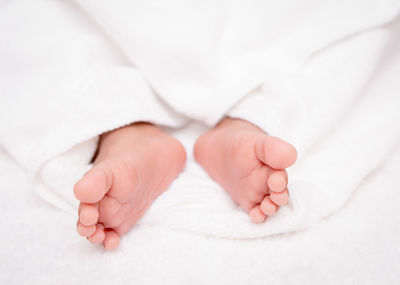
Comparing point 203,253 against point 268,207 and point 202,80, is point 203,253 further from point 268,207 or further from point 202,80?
point 202,80

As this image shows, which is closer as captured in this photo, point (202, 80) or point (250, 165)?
point (250, 165)

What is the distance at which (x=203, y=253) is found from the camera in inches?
23.9

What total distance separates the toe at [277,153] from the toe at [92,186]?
223mm

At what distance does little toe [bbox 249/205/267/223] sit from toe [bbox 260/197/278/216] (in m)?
0.01

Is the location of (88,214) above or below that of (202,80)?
above

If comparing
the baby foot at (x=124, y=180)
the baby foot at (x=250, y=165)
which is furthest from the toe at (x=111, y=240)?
the baby foot at (x=250, y=165)

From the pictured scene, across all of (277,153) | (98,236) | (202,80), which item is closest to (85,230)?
(98,236)

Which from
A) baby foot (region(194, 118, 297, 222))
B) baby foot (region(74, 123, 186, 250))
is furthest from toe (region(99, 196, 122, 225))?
baby foot (region(194, 118, 297, 222))

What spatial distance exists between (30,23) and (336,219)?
2.19 feet

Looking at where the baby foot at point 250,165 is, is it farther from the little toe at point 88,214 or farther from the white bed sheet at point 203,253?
the little toe at point 88,214

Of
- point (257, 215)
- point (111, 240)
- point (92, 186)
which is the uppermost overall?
point (92, 186)

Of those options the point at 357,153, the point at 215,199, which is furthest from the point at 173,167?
the point at 357,153

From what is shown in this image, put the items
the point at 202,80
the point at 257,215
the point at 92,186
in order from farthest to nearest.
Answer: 1. the point at 202,80
2. the point at 257,215
3. the point at 92,186

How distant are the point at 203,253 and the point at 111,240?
0.45 ft
